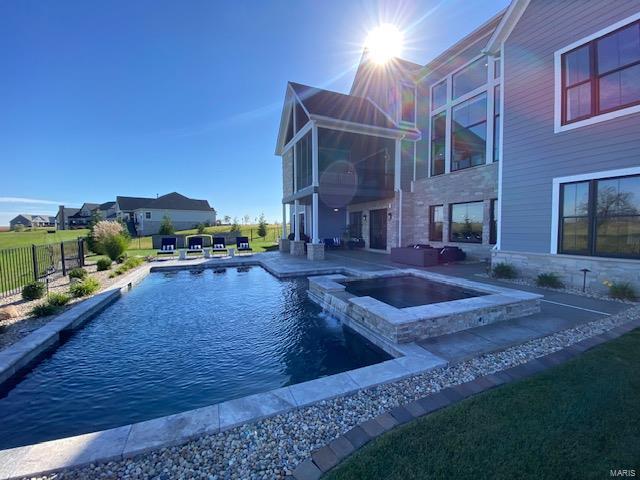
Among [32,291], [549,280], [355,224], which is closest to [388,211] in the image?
[355,224]

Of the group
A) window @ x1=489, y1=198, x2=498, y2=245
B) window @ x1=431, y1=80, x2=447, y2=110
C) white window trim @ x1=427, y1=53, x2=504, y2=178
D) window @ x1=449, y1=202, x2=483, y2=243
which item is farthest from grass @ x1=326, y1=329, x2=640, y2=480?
window @ x1=431, y1=80, x2=447, y2=110

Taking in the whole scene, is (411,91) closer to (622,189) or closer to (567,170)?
(567,170)

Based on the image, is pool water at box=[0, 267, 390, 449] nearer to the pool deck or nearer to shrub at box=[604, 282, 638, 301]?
the pool deck

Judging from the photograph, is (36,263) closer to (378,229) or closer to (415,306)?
(415,306)

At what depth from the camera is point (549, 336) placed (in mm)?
4195

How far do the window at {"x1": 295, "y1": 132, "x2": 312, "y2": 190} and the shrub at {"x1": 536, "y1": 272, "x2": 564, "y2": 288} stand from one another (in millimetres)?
9965

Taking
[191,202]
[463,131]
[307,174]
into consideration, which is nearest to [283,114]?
[307,174]

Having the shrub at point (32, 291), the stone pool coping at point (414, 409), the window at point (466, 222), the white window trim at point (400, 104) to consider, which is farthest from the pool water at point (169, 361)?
the white window trim at point (400, 104)

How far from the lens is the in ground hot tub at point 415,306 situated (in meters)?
4.28

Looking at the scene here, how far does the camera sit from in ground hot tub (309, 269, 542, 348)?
14.0 feet

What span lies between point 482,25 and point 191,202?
44873 millimetres

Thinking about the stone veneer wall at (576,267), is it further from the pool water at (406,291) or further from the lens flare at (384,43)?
the lens flare at (384,43)

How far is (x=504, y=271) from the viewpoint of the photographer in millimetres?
8062

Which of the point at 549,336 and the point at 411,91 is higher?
the point at 411,91
